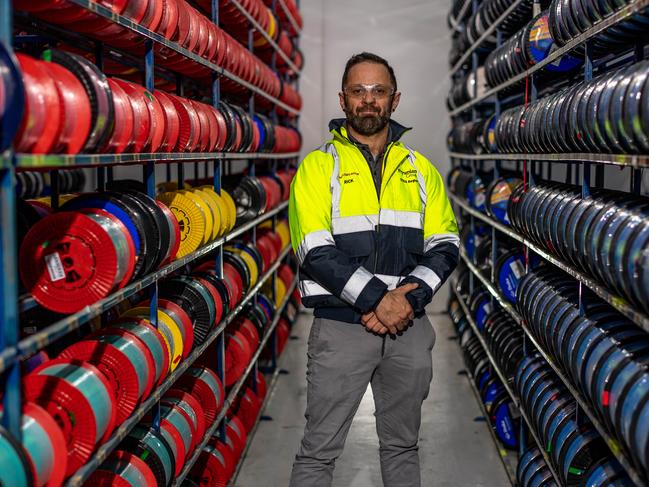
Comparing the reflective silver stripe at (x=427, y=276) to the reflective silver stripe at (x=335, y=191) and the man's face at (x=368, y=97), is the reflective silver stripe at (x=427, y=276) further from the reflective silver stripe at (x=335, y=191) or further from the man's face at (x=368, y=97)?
the man's face at (x=368, y=97)

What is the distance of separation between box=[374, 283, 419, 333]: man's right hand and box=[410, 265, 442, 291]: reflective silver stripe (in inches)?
4.2

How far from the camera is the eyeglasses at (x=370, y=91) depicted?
3.24m

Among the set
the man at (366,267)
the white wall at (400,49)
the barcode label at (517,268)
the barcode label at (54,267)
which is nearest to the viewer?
the barcode label at (54,267)

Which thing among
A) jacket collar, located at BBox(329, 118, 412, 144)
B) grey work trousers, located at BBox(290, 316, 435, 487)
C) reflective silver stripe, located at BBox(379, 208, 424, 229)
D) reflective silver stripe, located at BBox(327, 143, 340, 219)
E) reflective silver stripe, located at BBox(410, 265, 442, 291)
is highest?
jacket collar, located at BBox(329, 118, 412, 144)

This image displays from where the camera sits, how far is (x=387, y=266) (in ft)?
10.7

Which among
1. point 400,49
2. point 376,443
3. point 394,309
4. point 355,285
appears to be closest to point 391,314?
point 394,309

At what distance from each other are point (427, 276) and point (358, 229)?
0.34 m

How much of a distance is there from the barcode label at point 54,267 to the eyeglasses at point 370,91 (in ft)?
4.69

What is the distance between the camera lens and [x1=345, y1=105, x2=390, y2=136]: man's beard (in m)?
3.25

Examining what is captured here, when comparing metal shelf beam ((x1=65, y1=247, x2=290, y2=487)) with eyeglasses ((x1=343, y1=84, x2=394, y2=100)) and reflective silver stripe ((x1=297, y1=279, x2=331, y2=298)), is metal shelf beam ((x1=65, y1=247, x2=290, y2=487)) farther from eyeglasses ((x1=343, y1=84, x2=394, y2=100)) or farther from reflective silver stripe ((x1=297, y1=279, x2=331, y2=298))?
eyeglasses ((x1=343, y1=84, x2=394, y2=100))

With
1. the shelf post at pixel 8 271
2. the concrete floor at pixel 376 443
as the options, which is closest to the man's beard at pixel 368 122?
the shelf post at pixel 8 271

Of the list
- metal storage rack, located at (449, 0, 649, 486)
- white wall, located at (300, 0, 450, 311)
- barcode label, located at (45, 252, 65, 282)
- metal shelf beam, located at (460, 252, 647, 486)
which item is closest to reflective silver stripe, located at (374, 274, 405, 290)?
metal storage rack, located at (449, 0, 649, 486)

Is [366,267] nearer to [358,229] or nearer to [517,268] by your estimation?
[358,229]

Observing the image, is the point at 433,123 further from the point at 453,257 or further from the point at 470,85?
the point at 453,257
